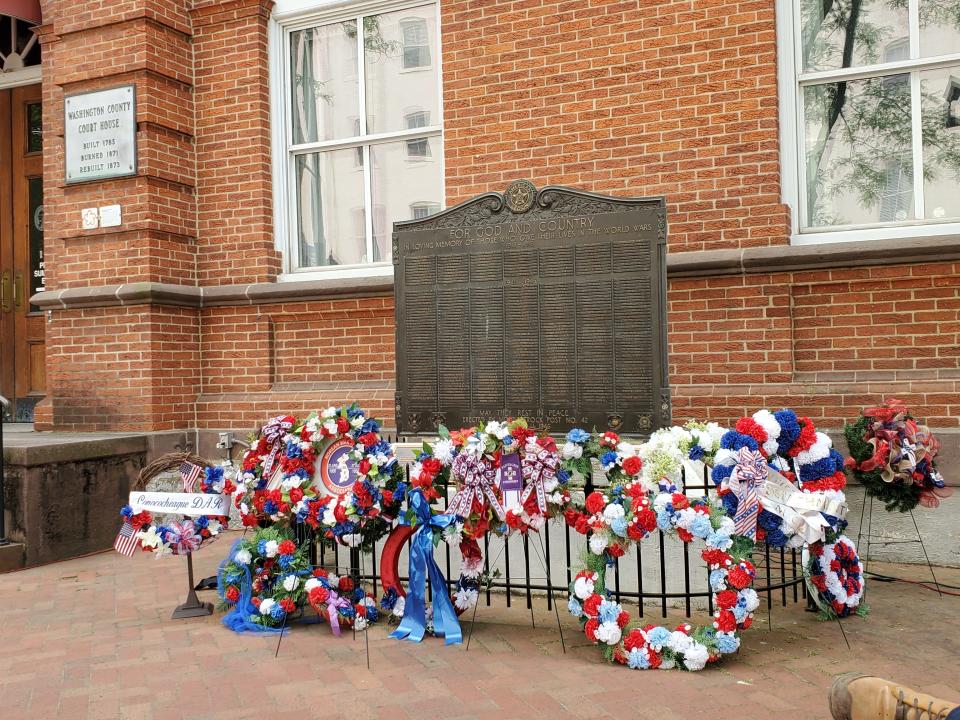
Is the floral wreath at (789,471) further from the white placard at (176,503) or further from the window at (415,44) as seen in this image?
the window at (415,44)

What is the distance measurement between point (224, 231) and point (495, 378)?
3.78 m

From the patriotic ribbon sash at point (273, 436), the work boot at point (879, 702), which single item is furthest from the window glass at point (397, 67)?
the work boot at point (879, 702)

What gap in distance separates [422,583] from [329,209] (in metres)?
4.81

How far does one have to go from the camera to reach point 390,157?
335 inches

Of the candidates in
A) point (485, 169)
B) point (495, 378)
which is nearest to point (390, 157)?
point (485, 169)

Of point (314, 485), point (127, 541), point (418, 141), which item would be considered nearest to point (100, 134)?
point (418, 141)

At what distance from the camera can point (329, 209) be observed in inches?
346

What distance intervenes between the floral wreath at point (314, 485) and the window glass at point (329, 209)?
11.4 ft

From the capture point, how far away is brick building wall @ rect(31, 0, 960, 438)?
6.71 m

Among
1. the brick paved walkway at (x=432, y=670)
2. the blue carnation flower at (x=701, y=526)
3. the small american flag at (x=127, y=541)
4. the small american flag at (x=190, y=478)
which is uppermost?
the small american flag at (x=190, y=478)

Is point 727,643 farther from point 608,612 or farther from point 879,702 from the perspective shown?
point 879,702

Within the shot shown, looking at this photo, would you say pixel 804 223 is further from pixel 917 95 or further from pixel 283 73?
pixel 283 73

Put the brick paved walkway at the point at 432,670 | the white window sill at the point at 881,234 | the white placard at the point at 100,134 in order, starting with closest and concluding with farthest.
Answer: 1. the brick paved walkway at the point at 432,670
2. the white window sill at the point at 881,234
3. the white placard at the point at 100,134

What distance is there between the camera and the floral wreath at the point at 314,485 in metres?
5.02
